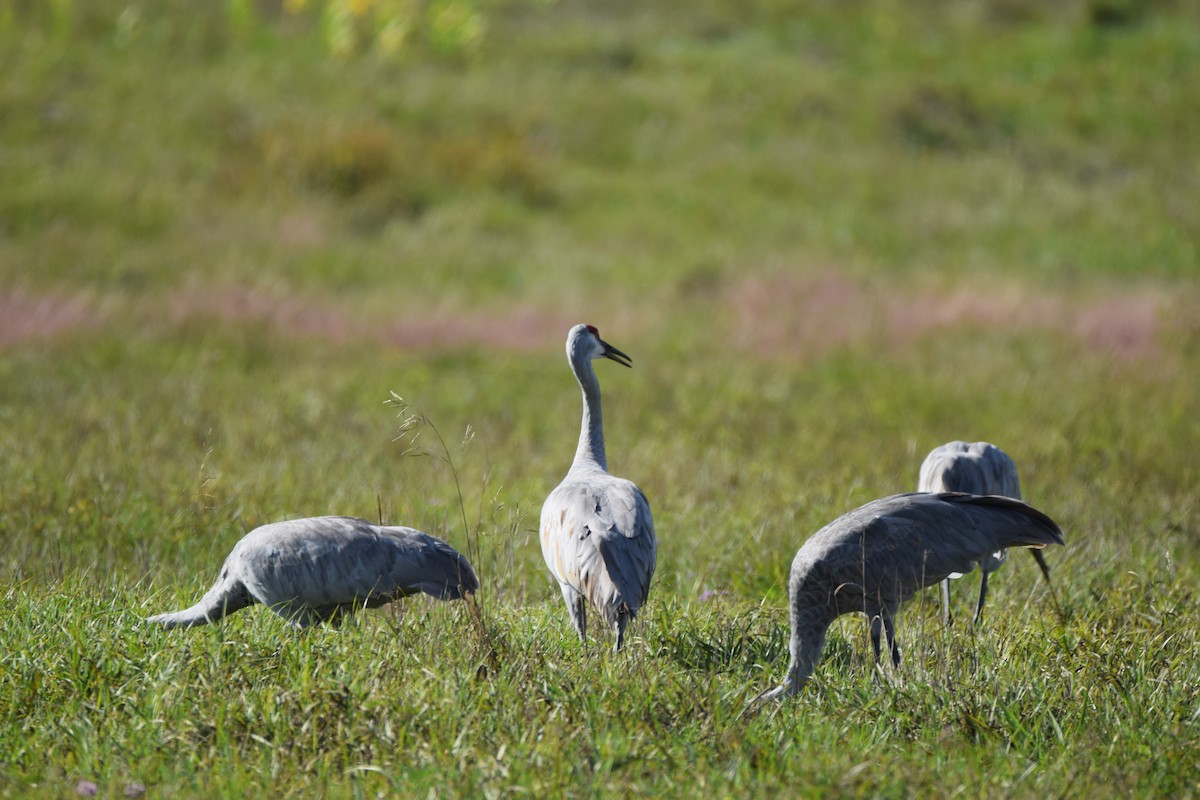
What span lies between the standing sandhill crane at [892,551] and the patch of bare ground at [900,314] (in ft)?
25.3

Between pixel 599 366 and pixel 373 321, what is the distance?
7.93 ft

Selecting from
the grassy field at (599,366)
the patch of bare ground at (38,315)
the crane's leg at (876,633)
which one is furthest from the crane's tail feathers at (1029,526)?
the patch of bare ground at (38,315)

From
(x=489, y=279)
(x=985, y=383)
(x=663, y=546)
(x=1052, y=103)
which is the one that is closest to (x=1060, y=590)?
(x=663, y=546)

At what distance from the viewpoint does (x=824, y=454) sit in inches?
353

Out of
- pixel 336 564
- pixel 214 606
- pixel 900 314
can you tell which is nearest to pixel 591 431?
pixel 336 564

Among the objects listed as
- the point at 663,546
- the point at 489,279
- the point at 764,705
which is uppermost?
the point at 764,705

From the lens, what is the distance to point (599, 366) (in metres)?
12.6

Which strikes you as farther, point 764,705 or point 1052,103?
point 1052,103

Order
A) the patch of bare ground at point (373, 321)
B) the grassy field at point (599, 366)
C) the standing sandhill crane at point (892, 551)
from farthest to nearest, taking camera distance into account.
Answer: the patch of bare ground at point (373, 321), the standing sandhill crane at point (892, 551), the grassy field at point (599, 366)

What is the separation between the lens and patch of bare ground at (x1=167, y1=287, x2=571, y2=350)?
41.2 feet

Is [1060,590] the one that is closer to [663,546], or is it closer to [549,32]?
[663,546]

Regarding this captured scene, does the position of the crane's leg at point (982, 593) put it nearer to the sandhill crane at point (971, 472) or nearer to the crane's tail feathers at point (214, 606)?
the sandhill crane at point (971, 472)

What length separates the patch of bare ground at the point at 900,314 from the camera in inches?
510

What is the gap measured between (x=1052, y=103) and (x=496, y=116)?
9.98m
